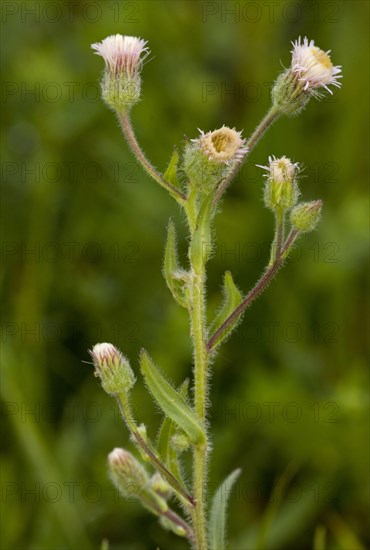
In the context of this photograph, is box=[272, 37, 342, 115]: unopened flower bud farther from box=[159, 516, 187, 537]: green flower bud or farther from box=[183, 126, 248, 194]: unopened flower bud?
box=[159, 516, 187, 537]: green flower bud

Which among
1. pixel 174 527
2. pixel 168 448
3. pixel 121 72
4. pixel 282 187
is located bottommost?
pixel 174 527

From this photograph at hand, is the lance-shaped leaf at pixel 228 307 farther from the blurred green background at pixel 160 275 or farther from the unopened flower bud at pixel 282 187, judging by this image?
the blurred green background at pixel 160 275

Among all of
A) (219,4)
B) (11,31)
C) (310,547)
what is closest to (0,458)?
(310,547)

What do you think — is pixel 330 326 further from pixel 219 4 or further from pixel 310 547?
pixel 219 4

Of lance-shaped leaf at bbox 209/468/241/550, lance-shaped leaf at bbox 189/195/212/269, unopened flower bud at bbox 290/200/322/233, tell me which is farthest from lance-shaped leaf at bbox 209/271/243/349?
lance-shaped leaf at bbox 209/468/241/550

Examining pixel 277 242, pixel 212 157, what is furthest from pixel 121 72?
pixel 277 242

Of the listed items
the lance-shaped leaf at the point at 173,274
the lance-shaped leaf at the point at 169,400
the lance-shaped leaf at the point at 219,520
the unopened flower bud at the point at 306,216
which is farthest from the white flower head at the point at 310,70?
the lance-shaped leaf at the point at 219,520

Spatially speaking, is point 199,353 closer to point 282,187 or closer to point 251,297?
point 251,297
